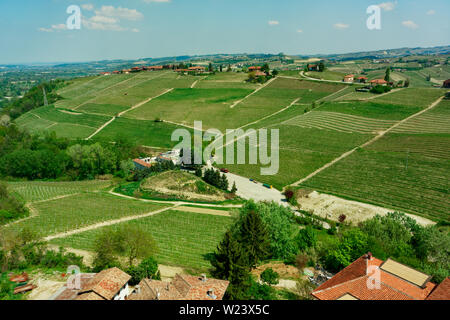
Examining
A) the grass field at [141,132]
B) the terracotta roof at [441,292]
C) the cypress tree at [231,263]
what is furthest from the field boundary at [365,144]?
the grass field at [141,132]

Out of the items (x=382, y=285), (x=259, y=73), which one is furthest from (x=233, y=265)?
(x=259, y=73)

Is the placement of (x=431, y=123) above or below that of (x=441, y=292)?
above

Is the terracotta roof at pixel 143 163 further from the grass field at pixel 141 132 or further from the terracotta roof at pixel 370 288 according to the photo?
the terracotta roof at pixel 370 288

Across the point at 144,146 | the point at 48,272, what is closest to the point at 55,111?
the point at 144,146

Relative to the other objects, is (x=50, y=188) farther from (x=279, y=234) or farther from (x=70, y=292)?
(x=279, y=234)

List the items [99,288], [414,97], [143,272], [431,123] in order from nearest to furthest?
[99,288]
[143,272]
[431,123]
[414,97]

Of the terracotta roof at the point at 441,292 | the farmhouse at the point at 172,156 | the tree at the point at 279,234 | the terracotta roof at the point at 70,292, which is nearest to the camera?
the terracotta roof at the point at 441,292

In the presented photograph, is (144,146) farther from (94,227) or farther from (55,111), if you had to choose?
(55,111)
